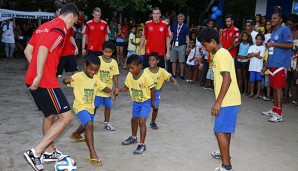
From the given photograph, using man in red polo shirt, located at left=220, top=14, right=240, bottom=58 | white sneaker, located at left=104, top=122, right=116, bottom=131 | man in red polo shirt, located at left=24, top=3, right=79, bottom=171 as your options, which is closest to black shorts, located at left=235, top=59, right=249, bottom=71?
man in red polo shirt, located at left=220, top=14, right=240, bottom=58

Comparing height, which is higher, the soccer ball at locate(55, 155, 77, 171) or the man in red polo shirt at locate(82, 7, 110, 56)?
the man in red polo shirt at locate(82, 7, 110, 56)

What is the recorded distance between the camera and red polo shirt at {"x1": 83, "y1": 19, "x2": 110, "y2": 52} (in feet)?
30.9

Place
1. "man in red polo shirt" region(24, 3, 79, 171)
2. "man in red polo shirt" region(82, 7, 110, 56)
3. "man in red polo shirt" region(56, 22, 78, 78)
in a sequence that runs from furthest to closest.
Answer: "man in red polo shirt" region(82, 7, 110, 56)
"man in red polo shirt" region(56, 22, 78, 78)
"man in red polo shirt" region(24, 3, 79, 171)

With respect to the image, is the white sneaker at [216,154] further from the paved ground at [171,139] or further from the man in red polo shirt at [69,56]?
the man in red polo shirt at [69,56]

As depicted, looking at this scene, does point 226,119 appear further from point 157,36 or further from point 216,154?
point 157,36

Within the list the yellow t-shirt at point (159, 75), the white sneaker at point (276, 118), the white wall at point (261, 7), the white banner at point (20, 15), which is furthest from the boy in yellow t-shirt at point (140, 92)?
the white banner at point (20, 15)

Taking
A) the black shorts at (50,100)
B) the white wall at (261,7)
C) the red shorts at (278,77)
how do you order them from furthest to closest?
the white wall at (261,7) < the red shorts at (278,77) < the black shorts at (50,100)

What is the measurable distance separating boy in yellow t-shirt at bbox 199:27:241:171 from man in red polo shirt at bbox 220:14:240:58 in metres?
5.75

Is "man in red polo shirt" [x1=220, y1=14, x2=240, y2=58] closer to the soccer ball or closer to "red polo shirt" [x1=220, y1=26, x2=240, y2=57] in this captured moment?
"red polo shirt" [x1=220, y1=26, x2=240, y2=57]

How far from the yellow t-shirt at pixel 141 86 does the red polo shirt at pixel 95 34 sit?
3.57m

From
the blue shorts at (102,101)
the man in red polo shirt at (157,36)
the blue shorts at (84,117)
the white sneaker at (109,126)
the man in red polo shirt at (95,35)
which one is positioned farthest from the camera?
the man in red polo shirt at (95,35)

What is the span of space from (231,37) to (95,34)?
3.54 meters

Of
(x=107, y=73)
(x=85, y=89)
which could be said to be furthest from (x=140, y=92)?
(x=107, y=73)

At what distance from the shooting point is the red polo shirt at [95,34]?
30.9 feet
